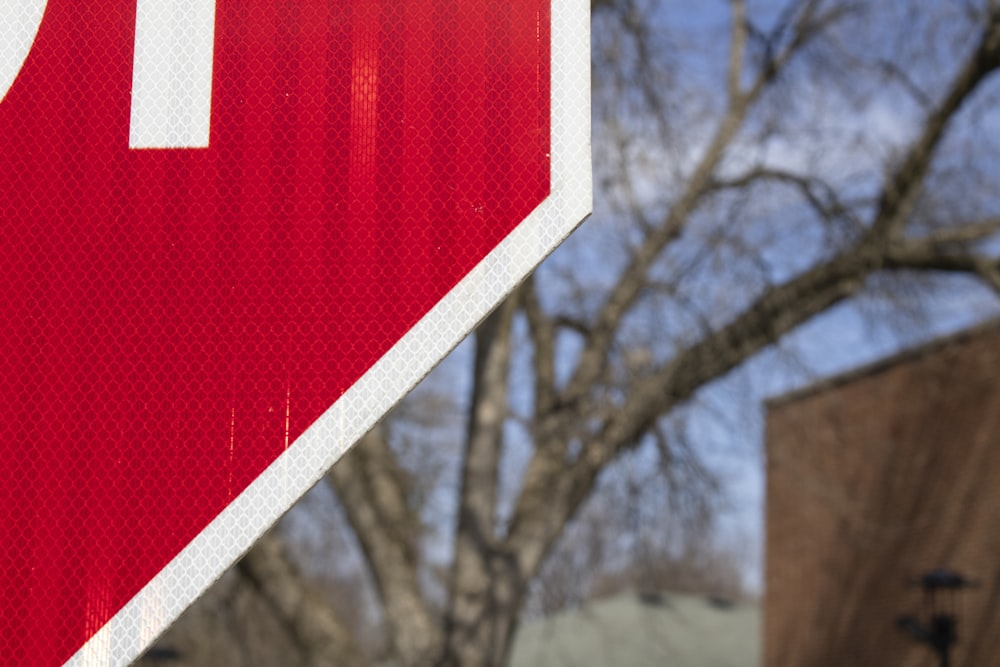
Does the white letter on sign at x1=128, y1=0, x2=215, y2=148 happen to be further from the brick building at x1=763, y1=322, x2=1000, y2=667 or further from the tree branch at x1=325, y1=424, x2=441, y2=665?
the brick building at x1=763, y1=322, x2=1000, y2=667

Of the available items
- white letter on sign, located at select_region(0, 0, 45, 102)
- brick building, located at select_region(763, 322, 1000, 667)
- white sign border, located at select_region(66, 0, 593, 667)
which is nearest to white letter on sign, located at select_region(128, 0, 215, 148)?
white letter on sign, located at select_region(0, 0, 45, 102)

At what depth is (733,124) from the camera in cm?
1238

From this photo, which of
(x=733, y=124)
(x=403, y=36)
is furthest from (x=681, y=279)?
(x=403, y=36)

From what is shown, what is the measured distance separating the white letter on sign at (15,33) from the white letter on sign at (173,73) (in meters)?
0.14

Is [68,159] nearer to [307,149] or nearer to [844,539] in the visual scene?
[307,149]

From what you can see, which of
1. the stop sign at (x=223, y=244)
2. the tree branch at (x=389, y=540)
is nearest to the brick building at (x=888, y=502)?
the tree branch at (x=389, y=540)

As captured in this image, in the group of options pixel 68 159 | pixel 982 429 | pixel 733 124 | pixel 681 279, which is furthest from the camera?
A: pixel 982 429

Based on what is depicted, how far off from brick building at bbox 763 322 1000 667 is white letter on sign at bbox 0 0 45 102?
34.7ft

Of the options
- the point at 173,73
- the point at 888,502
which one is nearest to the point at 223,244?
the point at 173,73

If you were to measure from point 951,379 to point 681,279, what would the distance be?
18.9 ft

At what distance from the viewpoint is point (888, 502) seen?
17.0 metres

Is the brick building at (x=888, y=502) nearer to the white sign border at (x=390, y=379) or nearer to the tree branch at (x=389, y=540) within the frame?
the tree branch at (x=389, y=540)

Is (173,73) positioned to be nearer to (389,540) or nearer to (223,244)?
(223,244)

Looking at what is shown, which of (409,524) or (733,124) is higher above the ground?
(733,124)
